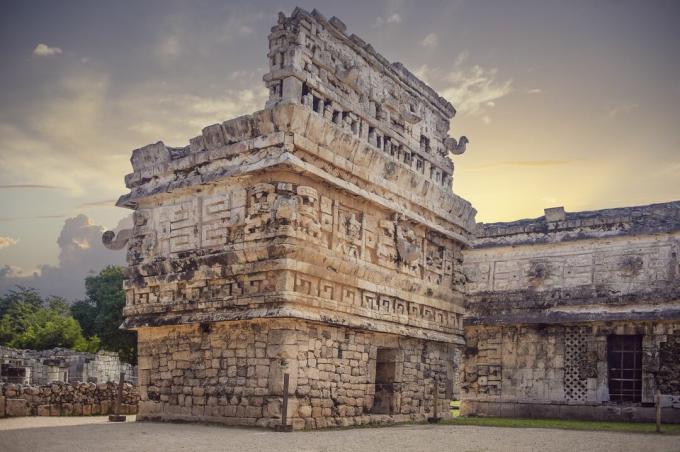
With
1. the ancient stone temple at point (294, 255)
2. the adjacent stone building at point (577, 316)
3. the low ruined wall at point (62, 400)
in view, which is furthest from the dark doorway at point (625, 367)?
the low ruined wall at point (62, 400)

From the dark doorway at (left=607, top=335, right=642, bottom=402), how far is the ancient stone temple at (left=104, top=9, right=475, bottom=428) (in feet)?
15.5

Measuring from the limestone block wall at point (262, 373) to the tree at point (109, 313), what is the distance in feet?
68.5

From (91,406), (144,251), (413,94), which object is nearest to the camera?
(144,251)

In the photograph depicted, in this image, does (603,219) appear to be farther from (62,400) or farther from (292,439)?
(62,400)

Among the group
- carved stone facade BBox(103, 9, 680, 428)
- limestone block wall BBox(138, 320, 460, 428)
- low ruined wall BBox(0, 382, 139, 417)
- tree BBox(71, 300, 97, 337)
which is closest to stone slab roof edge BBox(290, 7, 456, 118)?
carved stone facade BBox(103, 9, 680, 428)

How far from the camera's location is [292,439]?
9.47 meters

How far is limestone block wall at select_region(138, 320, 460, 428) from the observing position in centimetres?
1105

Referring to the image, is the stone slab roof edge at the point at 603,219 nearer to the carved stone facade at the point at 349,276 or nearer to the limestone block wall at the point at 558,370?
the carved stone facade at the point at 349,276

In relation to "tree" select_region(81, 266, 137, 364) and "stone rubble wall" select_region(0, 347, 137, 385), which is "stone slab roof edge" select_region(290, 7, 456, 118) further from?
"tree" select_region(81, 266, 137, 364)

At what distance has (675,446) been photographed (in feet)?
31.1

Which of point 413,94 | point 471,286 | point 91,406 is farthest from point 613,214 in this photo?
point 91,406

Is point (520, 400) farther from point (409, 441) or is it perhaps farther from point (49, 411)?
point (49, 411)

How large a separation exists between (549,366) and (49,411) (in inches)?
450

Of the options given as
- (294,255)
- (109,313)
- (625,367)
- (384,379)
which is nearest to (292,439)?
(294,255)
